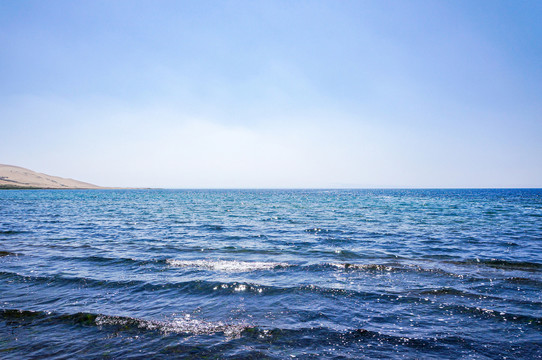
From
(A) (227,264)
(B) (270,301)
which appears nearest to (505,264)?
(B) (270,301)

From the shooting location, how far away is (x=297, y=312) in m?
8.64

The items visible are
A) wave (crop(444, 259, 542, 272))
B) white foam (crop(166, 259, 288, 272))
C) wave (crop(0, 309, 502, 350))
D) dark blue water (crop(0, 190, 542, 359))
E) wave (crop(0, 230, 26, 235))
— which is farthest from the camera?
wave (crop(0, 230, 26, 235))

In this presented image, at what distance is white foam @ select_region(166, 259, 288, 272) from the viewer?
526 inches

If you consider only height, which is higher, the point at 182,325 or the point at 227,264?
the point at 182,325

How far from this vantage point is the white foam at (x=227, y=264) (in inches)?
526

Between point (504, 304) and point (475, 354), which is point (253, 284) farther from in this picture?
point (504, 304)

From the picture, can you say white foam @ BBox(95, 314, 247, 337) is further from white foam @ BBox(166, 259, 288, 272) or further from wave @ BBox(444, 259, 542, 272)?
wave @ BBox(444, 259, 542, 272)

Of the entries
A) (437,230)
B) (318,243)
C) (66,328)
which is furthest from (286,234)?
(66,328)

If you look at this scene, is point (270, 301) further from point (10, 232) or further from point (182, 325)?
point (10, 232)

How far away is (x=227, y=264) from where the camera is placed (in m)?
14.1

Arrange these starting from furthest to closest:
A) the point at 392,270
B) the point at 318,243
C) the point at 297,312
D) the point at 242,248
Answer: the point at 318,243 → the point at 242,248 → the point at 392,270 → the point at 297,312

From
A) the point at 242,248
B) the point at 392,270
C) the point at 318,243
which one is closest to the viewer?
the point at 392,270

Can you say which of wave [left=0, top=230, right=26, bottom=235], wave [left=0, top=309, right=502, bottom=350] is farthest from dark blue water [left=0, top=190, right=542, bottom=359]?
wave [left=0, top=230, right=26, bottom=235]

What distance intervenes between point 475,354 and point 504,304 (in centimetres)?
398
